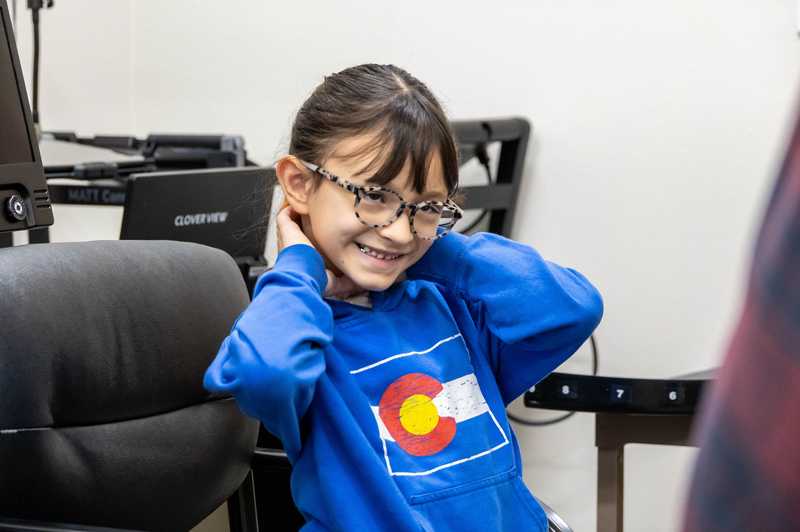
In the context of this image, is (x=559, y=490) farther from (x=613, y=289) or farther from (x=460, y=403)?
(x=460, y=403)

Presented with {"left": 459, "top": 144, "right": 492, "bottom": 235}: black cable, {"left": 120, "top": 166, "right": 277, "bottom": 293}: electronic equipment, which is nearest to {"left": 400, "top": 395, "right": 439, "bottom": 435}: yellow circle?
{"left": 120, "top": 166, "right": 277, "bottom": 293}: electronic equipment

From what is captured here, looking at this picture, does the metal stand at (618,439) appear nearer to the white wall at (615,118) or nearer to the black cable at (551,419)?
the white wall at (615,118)

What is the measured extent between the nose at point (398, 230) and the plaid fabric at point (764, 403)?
0.57 m

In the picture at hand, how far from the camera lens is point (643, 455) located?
1.85 meters

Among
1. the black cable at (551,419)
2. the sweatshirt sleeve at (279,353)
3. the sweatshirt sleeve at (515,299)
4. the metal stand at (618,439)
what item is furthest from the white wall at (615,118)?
the sweatshirt sleeve at (279,353)

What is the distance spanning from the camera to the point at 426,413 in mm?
802

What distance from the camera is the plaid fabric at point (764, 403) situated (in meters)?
0.19

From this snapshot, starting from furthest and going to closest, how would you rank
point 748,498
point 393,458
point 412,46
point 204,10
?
1. point 204,10
2. point 412,46
3. point 393,458
4. point 748,498

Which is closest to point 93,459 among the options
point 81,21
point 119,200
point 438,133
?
point 438,133

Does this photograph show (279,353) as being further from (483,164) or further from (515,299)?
(483,164)

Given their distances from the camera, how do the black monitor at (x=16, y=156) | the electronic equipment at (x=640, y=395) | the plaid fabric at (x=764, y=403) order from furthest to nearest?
1. the electronic equipment at (x=640, y=395)
2. the black monitor at (x=16, y=156)
3. the plaid fabric at (x=764, y=403)

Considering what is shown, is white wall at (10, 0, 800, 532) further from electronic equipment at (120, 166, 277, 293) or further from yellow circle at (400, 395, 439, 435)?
yellow circle at (400, 395, 439, 435)

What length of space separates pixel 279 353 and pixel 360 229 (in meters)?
0.19

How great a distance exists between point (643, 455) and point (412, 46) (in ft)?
4.19
